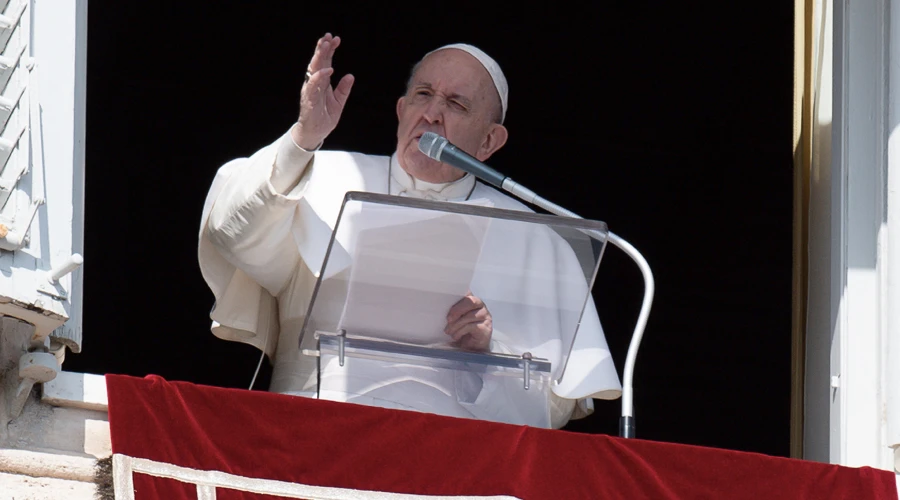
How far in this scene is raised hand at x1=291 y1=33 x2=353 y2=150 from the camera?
15.4ft

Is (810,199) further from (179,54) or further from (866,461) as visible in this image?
(179,54)

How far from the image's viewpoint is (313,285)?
5.22 metres

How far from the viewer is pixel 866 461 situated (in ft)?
16.7

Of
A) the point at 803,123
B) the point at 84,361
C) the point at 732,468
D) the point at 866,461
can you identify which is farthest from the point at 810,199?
the point at 84,361

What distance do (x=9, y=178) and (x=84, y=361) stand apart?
3.19m

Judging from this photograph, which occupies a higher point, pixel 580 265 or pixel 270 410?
pixel 580 265

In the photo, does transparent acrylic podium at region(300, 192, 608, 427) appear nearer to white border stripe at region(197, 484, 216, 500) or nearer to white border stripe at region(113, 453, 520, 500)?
white border stripe at region(113, 453, 520, 500)

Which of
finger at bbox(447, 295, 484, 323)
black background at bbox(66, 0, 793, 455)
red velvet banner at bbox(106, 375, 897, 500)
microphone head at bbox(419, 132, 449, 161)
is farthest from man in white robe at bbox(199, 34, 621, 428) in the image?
black background at bbox(66, 0, 793, 455)

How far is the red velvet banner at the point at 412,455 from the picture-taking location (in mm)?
4289

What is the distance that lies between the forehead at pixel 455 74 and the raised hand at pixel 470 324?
4.19 ft

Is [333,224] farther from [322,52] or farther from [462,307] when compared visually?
[462,307]

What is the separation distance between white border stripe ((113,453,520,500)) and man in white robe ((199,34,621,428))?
0.31 m

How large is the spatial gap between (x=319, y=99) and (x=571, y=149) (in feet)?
10.6

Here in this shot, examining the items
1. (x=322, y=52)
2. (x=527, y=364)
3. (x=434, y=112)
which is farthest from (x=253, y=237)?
(x=527, y=364)
